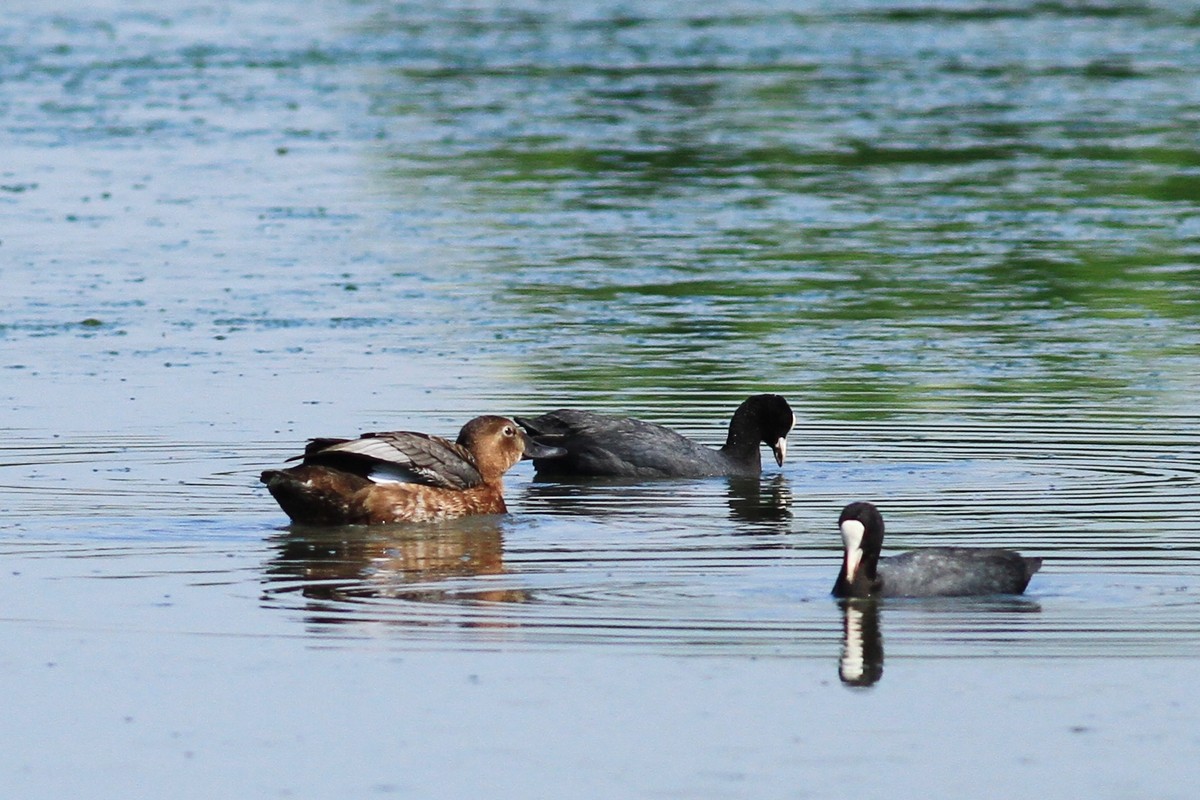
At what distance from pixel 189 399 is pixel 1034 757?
10086 mm

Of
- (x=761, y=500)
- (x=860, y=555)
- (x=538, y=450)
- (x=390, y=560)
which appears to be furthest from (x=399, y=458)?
(x=860, y=555)

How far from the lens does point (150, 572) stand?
12.2 metres

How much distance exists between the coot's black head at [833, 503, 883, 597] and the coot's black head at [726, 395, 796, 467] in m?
4.37

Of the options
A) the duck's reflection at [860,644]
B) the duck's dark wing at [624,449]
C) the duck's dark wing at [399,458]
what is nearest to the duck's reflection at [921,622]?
the duck's reflection at [860,644]

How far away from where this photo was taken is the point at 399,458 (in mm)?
13828

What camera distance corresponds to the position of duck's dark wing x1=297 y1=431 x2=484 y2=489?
1369cm

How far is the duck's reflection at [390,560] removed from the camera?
38.7 feet

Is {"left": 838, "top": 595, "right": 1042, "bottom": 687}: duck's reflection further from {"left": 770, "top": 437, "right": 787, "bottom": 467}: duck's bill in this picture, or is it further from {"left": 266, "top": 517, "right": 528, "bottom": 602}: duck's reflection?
{"left": 770, "top": 437, "right": 787, "bottom": 467}: duck's bill

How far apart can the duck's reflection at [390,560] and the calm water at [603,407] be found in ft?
0.15

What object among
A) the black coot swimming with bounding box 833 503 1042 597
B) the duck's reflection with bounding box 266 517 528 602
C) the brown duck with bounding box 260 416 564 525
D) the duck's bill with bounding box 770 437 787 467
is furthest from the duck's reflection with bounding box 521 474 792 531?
the black coot swimming with bounding box 833 503 1042 597

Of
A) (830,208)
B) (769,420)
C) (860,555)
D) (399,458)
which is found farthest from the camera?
(830,208)

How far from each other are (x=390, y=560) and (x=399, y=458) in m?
1.16

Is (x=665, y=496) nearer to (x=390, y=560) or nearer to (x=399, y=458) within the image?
(x=399, y=458)

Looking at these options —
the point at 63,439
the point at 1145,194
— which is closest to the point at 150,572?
the point at 63,439
